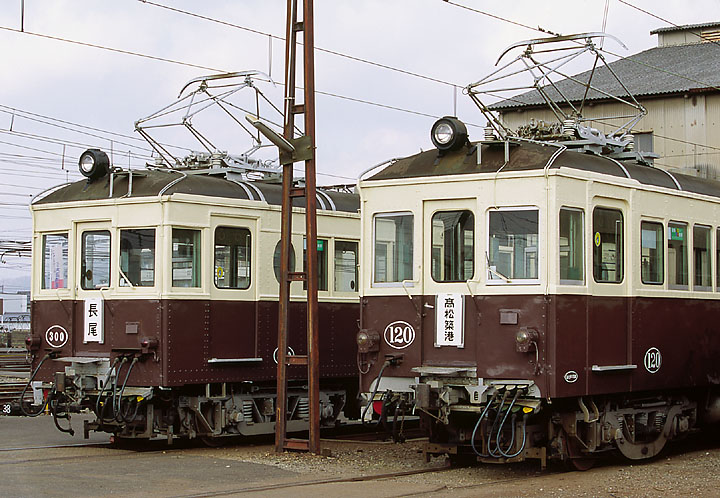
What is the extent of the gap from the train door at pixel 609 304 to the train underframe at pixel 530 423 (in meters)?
0.35

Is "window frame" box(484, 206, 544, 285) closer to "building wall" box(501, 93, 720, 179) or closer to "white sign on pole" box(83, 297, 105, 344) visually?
"white sign on pole" box(83, 297, 105, 344)

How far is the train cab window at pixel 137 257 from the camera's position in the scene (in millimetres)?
14609

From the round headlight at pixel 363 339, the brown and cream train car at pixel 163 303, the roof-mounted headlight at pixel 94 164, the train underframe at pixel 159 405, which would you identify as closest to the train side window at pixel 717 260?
the round headlight at pixel 363 339

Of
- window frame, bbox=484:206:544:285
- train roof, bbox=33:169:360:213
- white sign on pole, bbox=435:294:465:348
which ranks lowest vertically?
white sign on pole, bbox=435:294:465:348

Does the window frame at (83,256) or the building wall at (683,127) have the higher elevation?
the building wall at (683,127)

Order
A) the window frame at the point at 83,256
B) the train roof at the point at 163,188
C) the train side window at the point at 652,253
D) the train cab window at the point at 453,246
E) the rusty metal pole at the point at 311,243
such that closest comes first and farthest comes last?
the train cab window at the point at 453,246 < the train side window at the point at 652,253 < the rusty metal pole at the point at 311,243 < the train roof at the point at 163,188 < the window frame at the point at 83,256

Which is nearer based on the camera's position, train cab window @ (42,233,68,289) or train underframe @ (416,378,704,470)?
train underframe @ (416,378,704,470)

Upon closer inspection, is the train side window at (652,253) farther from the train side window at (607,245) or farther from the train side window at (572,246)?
the train side window at (572,246)

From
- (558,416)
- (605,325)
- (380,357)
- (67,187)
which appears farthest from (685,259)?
(67,187)

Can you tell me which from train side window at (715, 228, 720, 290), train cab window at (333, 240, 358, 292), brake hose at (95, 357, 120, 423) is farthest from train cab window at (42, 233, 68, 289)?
train side window at (715, 228, 720, 290)

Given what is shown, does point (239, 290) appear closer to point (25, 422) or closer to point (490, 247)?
point (490, 247)

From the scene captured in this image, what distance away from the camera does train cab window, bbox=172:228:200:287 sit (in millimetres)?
14602

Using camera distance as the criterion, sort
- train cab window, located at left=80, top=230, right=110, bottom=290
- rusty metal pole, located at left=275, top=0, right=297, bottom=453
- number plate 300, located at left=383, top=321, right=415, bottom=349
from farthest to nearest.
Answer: train cab window, located at left=80, top=230, right=110, bottom=290 → rusty metal pole, located at left=275, top=0, right=297, bottom=453 → number plate 300, located at left=383, top=321, right=415, bottom=349

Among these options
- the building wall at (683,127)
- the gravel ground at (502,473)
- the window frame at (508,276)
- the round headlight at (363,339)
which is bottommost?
the gravel ground at (502,473)
